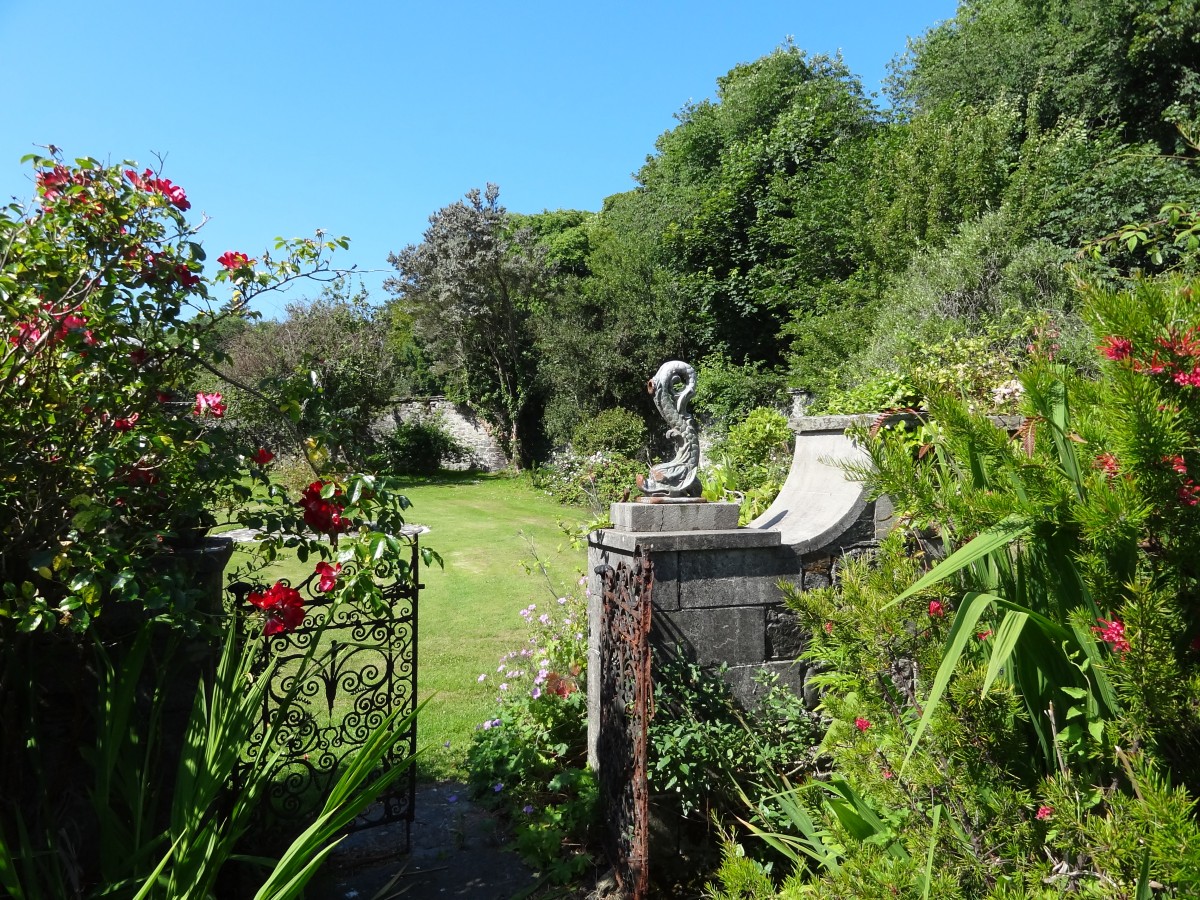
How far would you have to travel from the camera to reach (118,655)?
2578mm

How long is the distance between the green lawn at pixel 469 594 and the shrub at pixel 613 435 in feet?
5.56

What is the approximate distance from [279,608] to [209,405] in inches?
31.4

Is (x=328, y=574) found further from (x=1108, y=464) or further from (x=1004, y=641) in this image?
(x=1108, y=464)

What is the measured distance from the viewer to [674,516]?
3.55m

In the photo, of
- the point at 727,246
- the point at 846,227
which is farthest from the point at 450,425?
the point at 846,227

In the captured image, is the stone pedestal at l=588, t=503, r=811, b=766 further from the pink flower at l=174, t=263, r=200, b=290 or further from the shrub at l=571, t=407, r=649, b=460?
the shrub at l=571, t=407, r=649, b=460

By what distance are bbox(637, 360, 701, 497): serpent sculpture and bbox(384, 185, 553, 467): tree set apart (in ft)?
57.6

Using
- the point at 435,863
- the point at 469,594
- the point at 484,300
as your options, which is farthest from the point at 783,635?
the point at 484,300

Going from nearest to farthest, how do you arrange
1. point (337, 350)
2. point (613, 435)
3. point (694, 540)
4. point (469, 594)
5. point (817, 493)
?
point (694, 540), point (817, 493), point (469, 594), point (613, 435), point (337, 350)

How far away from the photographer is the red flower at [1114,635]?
1.37 meters

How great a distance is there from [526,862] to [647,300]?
1624 centimetres

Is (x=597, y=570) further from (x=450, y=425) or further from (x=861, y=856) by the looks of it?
(x=450, y=425)

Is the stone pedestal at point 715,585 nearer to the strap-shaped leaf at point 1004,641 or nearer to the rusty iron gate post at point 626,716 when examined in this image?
the rusty iron gate post at point 626,716

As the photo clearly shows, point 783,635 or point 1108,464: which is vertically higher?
point 1108,464
